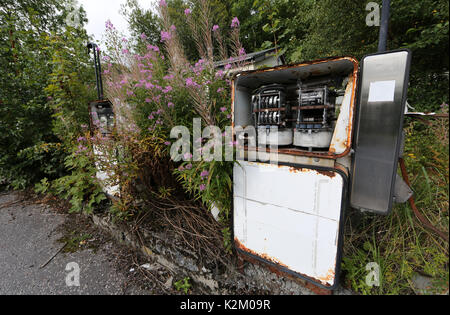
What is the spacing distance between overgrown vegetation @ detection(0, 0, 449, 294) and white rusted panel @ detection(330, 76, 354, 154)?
35 cm

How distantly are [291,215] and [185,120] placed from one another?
1.33 m

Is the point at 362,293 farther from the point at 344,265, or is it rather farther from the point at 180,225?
the point at 180,225

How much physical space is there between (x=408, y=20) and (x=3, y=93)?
585cm

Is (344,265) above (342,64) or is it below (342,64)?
below

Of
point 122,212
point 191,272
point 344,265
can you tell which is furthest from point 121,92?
point 344,265

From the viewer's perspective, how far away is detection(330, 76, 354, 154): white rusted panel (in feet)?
3.51

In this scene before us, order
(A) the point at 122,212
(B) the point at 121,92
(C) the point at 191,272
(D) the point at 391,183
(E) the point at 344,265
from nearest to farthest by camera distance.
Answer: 1. (D) the point at 391,183
2. (E) the point at 344,265
3. (C) the point at 191,272
4. (B) the point at 121,92
5. (A) the point at 122,212

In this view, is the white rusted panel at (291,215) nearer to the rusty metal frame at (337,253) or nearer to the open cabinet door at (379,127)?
the rusty metal frame at (337,253)

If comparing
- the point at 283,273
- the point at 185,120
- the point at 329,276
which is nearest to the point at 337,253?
the point at 329,276

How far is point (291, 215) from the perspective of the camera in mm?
1233

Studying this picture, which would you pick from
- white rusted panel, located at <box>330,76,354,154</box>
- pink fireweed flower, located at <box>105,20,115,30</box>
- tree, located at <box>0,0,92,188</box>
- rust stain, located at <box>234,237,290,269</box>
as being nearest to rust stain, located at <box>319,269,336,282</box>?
rust stain, located at <box>234,237,290,269</box>

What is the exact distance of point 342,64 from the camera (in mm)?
1171

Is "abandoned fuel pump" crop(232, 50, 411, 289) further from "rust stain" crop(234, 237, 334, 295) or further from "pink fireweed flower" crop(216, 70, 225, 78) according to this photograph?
"pink fireweed flower" crop(216, 70, 225, 78)

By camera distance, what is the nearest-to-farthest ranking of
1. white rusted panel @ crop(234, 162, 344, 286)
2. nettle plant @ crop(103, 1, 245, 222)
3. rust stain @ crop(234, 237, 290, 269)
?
white rusted panel @ crop(234, 162, 344, 286) → rust stain @ crop(234, 237, 290, 269) → nettle plant @ crop(103, 1, 245, 222)
